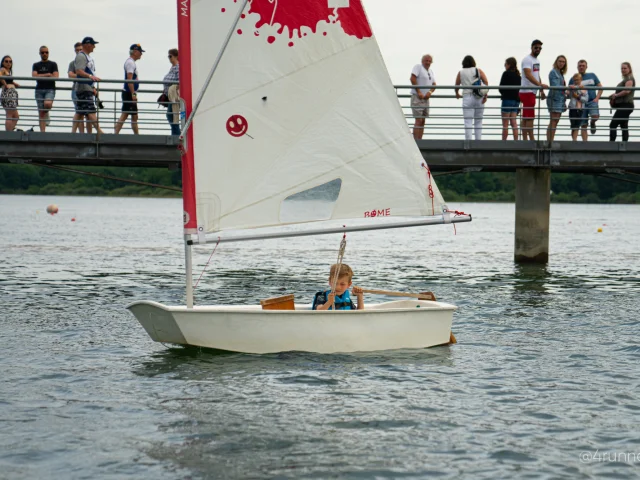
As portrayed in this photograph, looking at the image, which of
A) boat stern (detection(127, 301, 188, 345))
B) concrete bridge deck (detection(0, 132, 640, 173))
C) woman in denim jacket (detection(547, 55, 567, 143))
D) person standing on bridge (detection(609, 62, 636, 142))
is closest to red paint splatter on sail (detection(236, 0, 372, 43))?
boat stern (detection(127, 301, 188, 345))

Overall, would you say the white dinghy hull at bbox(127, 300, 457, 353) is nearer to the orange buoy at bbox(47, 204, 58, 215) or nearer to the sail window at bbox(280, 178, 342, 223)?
the sail window at bbox(280, 178, 342, 223)

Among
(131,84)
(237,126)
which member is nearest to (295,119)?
(237,126)

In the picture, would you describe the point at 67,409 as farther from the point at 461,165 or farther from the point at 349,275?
the point at 461,165

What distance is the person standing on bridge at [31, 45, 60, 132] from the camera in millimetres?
23281

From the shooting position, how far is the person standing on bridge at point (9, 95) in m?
22.9

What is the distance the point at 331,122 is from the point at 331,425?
15.3 ft

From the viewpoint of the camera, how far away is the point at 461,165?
1028 inches

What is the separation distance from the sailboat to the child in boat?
0.40m

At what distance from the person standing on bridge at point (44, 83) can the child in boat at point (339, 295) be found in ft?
38.0

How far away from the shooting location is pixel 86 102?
24641mm

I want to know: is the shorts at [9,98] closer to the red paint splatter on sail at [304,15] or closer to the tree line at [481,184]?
the red paint splatter on sail at [304,15]

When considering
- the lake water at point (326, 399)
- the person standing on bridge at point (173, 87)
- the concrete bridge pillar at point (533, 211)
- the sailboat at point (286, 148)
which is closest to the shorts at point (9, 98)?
the person standing on bridge at point (173, 87)

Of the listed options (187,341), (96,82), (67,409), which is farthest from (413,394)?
(96,82)

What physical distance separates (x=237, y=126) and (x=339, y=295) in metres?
2.87
